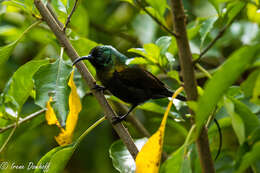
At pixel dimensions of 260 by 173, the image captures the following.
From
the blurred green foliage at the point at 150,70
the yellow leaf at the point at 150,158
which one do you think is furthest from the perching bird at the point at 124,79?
the yellow leaf at the point at 150,158

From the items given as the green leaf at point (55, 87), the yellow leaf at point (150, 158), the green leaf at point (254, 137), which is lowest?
the green leaf at point (254, 137)

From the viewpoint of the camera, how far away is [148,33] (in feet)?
10.5

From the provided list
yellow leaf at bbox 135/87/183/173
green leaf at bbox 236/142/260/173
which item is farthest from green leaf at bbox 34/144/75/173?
green leaf at bbox 236/142/260/173

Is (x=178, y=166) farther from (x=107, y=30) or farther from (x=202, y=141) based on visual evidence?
(x=107, y=30)

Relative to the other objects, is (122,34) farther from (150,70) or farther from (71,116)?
(71,116)

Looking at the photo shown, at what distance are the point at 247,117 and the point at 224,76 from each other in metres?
0.67

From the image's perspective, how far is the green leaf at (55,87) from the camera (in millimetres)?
Result: 1807

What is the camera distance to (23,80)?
6.88 feet

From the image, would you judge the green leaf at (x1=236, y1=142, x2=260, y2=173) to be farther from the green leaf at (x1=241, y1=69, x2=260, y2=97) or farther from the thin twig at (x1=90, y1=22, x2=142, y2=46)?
the thin twig at (x1=90, y1=22, x2=142, y2=46)

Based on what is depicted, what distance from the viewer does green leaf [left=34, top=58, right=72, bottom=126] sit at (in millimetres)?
1807

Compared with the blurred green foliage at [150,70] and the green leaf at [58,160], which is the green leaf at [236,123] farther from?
the green leaf at [58,160]

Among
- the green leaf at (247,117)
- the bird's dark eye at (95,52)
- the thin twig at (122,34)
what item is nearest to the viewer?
the green leaf at (247,117)

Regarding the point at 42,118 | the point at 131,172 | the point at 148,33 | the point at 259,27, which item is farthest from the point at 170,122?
the point at 259,27

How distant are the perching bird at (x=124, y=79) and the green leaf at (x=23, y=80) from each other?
52 cm
